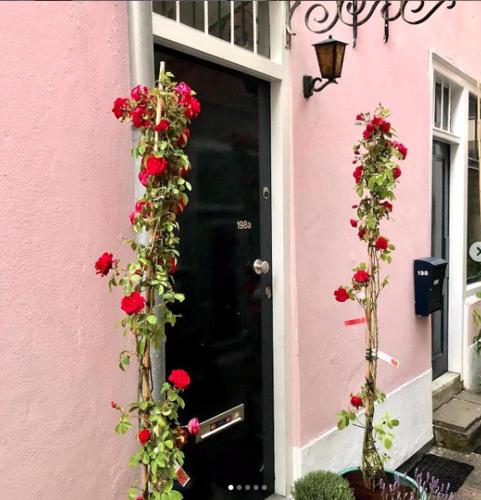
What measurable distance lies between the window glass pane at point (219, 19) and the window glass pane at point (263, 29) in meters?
0.26

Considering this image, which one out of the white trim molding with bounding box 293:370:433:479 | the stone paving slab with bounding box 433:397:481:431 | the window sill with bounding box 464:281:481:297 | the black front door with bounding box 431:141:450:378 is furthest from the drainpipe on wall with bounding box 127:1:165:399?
the window sill with bounding box 464:281:481:297

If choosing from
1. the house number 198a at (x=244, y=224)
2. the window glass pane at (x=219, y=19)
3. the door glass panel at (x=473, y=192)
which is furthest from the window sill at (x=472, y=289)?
the window glass pane at (x=219, y=19)

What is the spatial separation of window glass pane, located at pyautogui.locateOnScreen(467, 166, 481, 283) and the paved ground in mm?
2004

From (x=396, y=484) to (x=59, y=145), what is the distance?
2.27 m

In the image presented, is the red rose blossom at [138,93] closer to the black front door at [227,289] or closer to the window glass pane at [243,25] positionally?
the black front door at [227,289]

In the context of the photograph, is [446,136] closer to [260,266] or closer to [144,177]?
[260,266]

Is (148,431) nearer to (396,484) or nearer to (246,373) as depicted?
(246,373)

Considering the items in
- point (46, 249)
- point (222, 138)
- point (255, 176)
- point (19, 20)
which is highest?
point (19, 20)

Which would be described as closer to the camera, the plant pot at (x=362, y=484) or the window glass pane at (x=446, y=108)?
the plant pot at (x=362, y=484)

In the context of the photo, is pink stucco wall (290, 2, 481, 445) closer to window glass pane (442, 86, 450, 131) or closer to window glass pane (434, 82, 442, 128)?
window glass pane (434, 82, 442, 128)

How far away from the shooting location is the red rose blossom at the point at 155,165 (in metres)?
1.53

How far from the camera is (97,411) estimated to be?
78.7 inches

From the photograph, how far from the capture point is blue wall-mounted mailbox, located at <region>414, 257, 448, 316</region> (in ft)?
13.3

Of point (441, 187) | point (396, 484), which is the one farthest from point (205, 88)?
point (441, 187)
